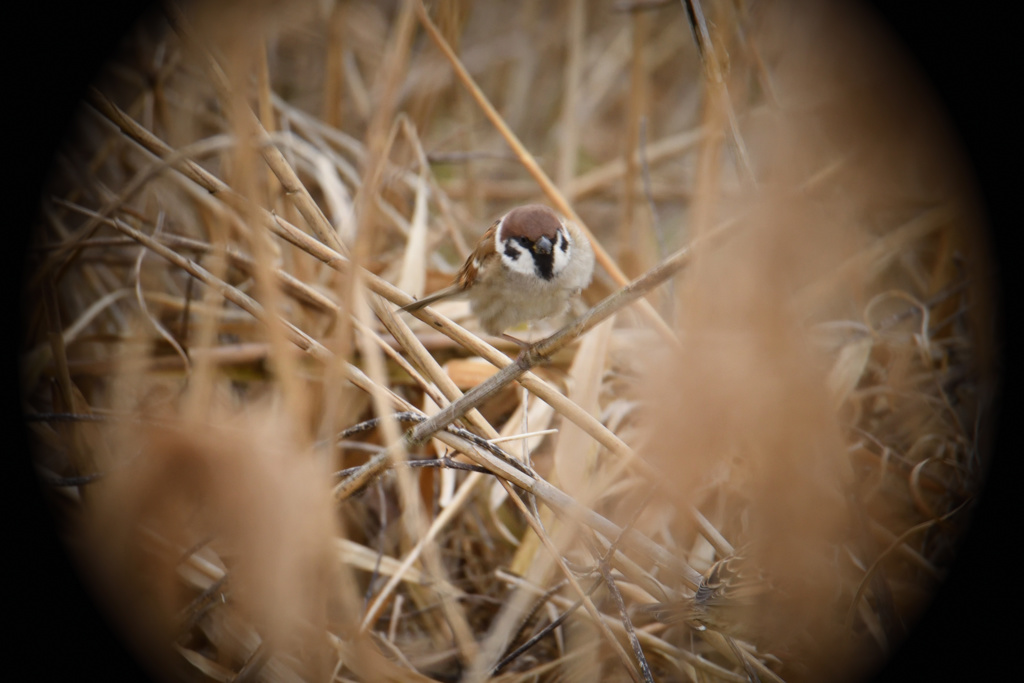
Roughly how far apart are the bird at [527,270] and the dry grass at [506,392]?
179 millimetres

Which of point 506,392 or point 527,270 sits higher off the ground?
point 527,270

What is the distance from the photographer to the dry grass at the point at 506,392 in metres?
0.90

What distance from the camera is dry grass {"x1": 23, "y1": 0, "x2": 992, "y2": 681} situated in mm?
903

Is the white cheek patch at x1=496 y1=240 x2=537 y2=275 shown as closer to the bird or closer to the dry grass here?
the bird

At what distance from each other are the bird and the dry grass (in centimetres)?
18

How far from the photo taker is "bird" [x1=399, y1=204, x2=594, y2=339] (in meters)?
1.57

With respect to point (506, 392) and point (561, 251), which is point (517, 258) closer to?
point (561, 251)

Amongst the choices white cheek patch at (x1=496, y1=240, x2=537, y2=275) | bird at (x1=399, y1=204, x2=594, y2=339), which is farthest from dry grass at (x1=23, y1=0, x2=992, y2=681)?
white cheek patch at (x1=496, y1=240, x2=537, y2=275)

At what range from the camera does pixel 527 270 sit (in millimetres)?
1579

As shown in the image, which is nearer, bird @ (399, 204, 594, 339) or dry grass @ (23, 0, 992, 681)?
dry grass @ (23, 0, 992, 681)

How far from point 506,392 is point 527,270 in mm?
588

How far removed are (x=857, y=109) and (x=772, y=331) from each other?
55.8 inches

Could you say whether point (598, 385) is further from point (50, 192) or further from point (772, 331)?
point (50, 192)

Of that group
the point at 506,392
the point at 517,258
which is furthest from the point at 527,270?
the point at 506,392
